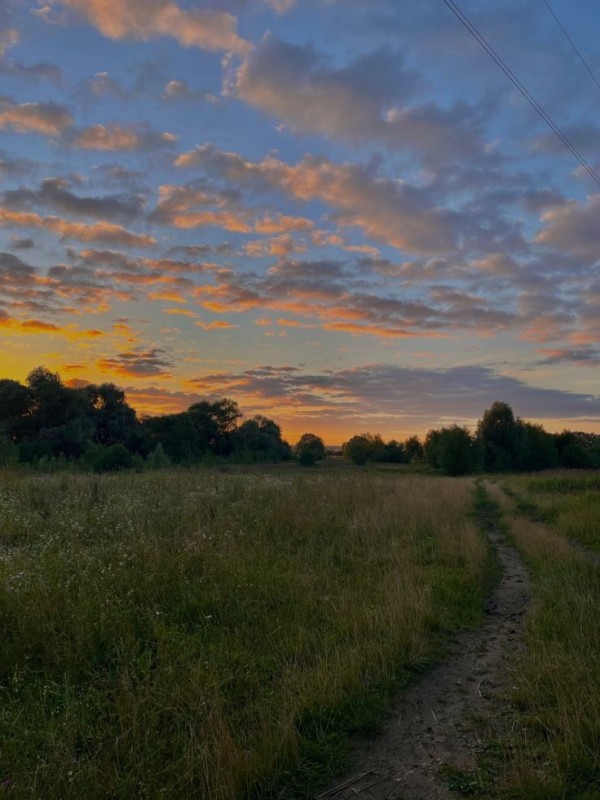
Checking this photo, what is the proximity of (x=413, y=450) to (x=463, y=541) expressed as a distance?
4345 inches

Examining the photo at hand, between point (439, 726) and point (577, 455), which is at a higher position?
point (577, 455)

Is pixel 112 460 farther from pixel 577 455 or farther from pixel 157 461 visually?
pixel 577 455

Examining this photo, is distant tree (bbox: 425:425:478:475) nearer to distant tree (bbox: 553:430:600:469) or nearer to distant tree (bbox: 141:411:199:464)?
distant tree (bbox: 553:430:600:469)

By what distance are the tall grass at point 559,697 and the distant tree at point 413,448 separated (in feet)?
356

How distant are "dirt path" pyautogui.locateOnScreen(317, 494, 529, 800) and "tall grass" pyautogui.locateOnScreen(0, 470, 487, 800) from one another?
210 mm

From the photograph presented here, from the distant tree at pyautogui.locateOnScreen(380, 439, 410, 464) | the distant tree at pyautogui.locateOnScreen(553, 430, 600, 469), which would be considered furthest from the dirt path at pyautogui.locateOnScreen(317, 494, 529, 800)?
the distant tree at pyautogui.locateOnScreen(380, 439, 410, 464)

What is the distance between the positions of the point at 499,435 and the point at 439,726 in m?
83.6

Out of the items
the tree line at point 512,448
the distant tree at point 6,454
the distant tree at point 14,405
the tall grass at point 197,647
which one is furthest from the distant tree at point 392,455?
the tall grass at point 197,647

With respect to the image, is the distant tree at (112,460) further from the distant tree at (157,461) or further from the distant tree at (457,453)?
the distant tree at (457,453)

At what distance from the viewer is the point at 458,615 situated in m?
7.00

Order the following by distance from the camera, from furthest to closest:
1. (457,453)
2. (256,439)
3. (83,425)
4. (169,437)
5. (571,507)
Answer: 1. (256,439)
2. (457,453)
3. (169,437)
4. (83,425)
5. (571,507)

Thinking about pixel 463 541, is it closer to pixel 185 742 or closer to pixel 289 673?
pixel 289 673

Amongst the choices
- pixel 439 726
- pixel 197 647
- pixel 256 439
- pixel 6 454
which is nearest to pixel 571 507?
pixel 439 726

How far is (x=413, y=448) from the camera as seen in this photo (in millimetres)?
119062
